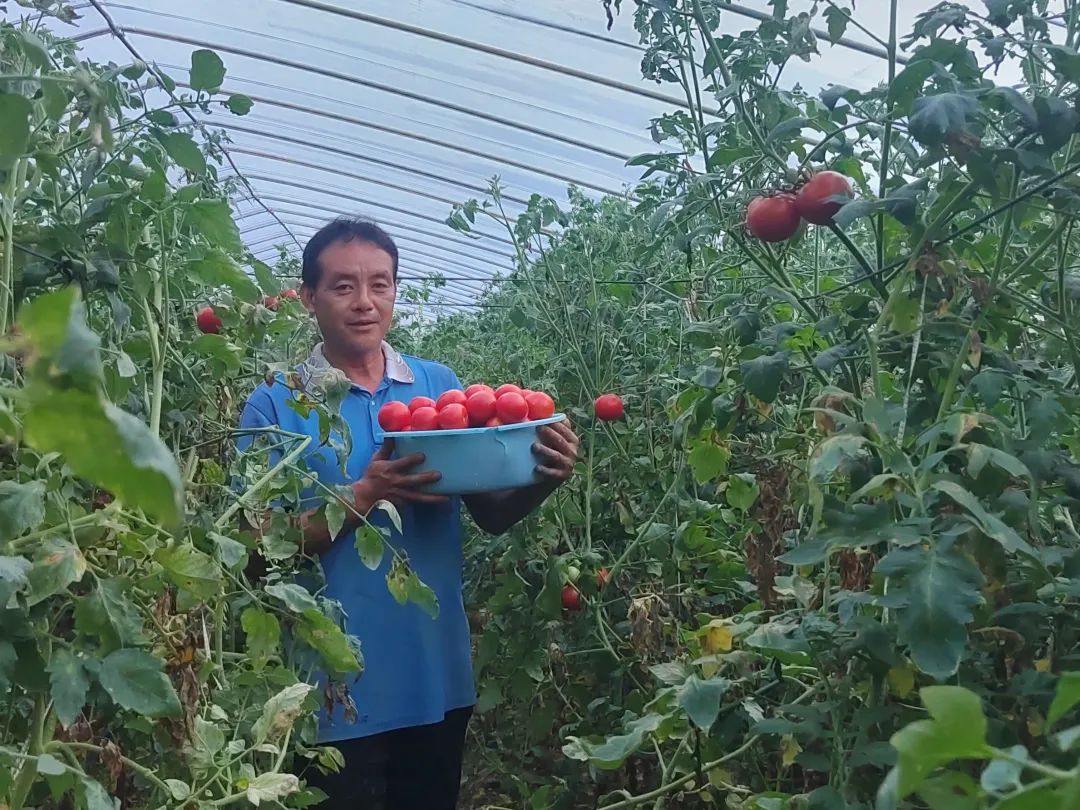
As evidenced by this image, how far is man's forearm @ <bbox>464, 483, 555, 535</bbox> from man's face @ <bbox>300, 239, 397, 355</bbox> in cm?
39

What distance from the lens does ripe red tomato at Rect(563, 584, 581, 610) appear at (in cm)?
231

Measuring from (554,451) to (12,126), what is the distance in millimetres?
1244

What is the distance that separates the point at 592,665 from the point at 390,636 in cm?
73

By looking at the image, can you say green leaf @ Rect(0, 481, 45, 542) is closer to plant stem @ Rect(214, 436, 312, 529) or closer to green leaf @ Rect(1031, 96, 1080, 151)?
plant stem @ Rect(214, 436, 312, 529)

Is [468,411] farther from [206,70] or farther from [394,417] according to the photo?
[206,70]

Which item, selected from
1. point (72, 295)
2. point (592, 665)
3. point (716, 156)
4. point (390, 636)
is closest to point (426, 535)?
point (390, 636)

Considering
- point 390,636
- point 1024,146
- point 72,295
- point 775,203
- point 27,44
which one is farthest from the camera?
Result: point 390,636

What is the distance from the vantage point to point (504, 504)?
2020 millimetres

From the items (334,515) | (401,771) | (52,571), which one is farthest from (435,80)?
(52,571)

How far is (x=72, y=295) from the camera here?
0.32m

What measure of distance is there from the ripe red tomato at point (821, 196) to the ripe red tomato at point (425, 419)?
0.83 meters

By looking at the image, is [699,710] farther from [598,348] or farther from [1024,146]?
[598,348]

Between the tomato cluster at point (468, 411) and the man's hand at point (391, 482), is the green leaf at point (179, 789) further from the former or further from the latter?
the tomato cluster at point (468, 411)

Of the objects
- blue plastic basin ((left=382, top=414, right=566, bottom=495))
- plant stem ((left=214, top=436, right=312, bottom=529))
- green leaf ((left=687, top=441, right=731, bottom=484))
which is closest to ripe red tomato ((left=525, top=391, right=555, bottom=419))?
blue plastic basin ((left=382, top=414, right=566, bottom=495))
